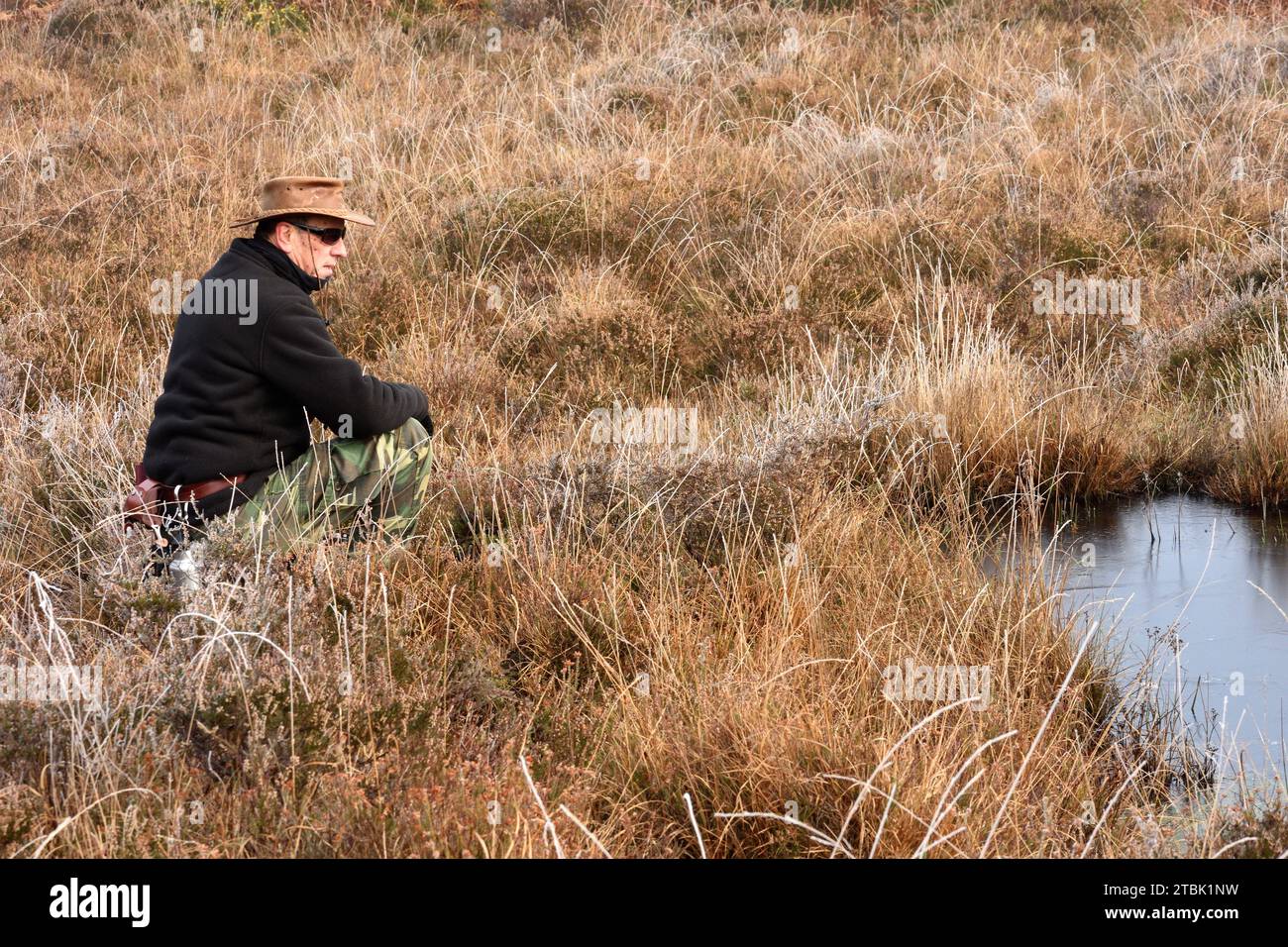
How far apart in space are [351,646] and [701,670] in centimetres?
103

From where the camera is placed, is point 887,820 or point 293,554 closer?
point 887,820

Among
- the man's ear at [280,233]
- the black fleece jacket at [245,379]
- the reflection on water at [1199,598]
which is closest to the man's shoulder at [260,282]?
the black fleece jacket at [245,379]

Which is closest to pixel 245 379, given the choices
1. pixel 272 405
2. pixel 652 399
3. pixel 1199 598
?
pixel 272 405

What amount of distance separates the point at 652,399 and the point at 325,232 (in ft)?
8.91

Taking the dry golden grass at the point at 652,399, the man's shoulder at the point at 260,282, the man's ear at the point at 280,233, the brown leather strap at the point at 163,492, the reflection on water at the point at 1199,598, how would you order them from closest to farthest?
the dry golden grass at the point at 652,399
the reflection on water at the point at 1199,598
the man's shoulder at the point at 260,282
the brown leather strap at the point at 163,492
the man's ear at the point at 280,233

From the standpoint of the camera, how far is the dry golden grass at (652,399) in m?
3.44

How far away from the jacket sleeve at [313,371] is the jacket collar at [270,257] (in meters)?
0.16

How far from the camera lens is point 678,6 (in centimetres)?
1423

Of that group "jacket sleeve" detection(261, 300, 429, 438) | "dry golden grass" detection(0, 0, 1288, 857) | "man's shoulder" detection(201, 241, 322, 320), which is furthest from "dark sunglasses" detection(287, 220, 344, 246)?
"dry golden grass" detection(0, 0, 1288, 857)

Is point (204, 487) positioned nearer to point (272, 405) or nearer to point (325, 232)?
point (272, 405)

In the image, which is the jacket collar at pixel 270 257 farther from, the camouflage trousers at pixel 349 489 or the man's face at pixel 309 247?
the camouflage trousers at pixel 349 489

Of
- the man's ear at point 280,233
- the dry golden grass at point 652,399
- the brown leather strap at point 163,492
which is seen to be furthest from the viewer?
the man's ear at point 280,233
